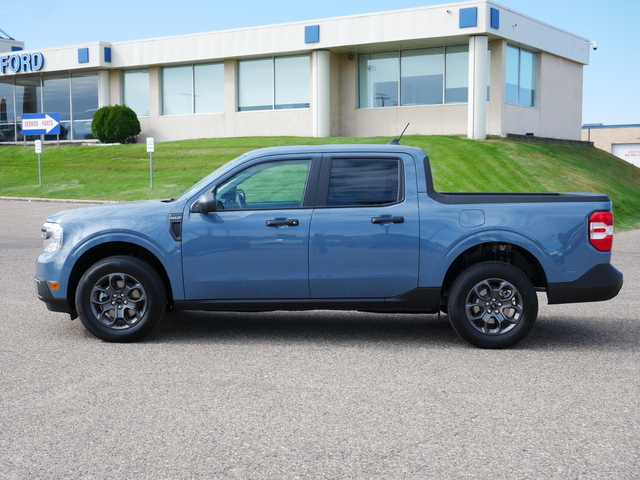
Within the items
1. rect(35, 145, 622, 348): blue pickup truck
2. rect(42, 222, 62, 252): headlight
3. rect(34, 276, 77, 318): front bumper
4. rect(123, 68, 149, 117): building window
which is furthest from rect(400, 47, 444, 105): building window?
rect(34, 276, 77, 318): front bumper

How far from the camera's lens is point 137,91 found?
41.5 metres

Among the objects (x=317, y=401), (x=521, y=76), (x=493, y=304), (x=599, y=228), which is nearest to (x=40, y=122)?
(x=521, y=76)

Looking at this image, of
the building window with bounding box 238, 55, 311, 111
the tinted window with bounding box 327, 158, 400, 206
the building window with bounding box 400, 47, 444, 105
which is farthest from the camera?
the building window with bounding box 238, 55, 311, 111

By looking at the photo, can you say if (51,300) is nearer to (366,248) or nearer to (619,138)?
(366,248)

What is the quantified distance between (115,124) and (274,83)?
8474 mm

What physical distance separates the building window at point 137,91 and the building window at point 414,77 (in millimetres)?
11955

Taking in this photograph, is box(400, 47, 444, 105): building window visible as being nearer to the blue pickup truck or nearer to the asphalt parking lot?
the asphalt parking lot

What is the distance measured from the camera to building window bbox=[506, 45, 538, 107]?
34969mm

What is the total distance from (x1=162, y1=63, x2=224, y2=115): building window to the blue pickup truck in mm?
32470

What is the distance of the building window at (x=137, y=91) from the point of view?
41.1 metres

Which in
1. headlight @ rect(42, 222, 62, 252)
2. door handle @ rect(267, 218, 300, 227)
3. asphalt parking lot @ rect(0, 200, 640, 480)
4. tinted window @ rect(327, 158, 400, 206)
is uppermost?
tinted window @ rect(327, 158, 400, 206)

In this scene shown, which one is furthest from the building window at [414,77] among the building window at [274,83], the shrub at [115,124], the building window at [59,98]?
the building window at [59,98]

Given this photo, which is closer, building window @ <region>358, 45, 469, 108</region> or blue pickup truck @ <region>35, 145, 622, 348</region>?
blue pickup truck @ <region>35, 145, 622, 348</region>

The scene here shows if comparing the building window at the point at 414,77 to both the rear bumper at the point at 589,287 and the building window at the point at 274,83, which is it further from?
the rear bumper at the point at 589,287
